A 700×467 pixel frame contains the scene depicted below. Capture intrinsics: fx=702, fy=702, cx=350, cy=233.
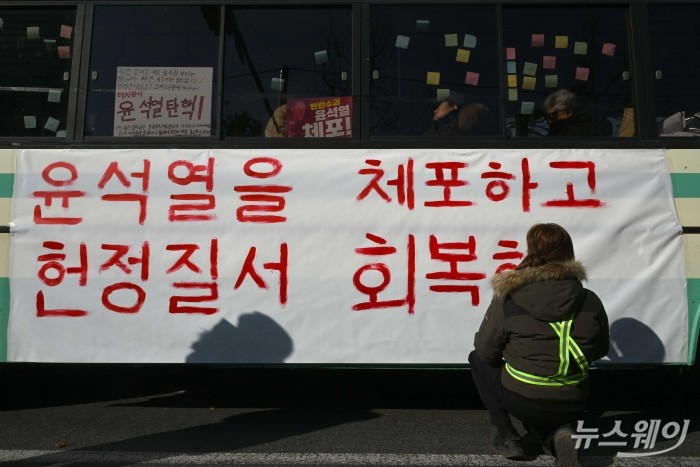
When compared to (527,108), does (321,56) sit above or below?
above

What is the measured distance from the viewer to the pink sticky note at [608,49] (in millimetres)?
4957

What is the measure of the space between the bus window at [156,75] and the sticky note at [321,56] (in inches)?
27.9

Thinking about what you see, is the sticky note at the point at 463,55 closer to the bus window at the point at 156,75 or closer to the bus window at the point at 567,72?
the bus window at the point at 567,72

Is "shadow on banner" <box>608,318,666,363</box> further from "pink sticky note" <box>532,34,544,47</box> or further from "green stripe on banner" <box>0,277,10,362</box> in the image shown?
"green stripe on banner" <box>0,277,10,362</box>

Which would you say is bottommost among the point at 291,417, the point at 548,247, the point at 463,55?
the point at 291,417

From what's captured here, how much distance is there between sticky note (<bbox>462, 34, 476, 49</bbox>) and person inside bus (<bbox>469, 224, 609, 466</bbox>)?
1932 millimetres

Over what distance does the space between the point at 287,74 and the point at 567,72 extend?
198cm

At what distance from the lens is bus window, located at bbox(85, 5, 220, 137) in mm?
4941

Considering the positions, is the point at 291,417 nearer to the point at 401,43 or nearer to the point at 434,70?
the point at 434,70

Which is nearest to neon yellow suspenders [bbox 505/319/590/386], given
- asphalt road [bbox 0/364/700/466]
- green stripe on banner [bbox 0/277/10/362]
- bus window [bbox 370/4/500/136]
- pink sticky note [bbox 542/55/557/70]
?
asphalt road [bbox 0/364/700/466]

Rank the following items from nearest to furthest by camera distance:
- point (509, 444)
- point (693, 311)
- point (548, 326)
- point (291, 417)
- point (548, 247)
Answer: point (548, 326), point (548, 247), point (509, 444), point (693, 311), point (291, 417)

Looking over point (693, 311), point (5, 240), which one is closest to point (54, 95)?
point (5, 240)

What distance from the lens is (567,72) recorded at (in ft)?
16.3

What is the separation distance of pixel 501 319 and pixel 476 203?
154cm
